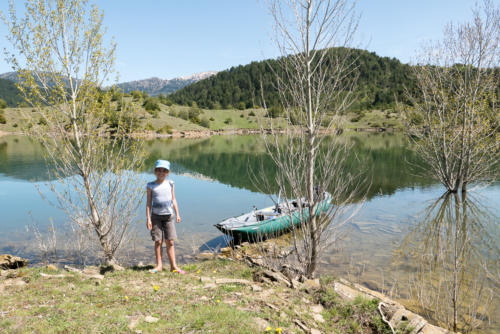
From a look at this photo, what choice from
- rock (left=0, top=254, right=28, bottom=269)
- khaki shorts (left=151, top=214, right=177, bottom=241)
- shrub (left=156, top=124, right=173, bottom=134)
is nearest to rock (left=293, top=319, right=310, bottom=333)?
khaki shorts (left=151, top=214, right=177, bottom=241)

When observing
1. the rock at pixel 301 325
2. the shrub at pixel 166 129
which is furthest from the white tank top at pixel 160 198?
the shrub at pixel 166 129

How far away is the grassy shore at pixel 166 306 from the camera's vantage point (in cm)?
451

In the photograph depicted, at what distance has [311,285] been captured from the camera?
694 cm

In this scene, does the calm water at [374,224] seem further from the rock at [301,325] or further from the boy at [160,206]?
the rock at [301,325]

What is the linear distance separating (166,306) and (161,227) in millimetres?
2318

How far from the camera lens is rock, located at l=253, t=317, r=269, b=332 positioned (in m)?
4.65

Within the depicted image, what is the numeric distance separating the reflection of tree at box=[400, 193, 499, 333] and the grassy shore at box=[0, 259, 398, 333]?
243cm

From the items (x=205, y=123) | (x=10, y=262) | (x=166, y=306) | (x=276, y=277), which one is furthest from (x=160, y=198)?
(x=205, y=123)

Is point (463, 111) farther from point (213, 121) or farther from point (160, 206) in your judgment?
point (213, 121)

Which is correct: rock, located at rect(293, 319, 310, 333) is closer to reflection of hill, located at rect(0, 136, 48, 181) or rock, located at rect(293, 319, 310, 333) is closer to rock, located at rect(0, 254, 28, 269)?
rock, located at rect(0, 254, 28, 269)

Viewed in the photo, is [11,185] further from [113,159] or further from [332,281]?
[332,281]

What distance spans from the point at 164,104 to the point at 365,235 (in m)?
123

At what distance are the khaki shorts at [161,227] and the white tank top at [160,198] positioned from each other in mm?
150

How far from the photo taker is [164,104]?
419ft
